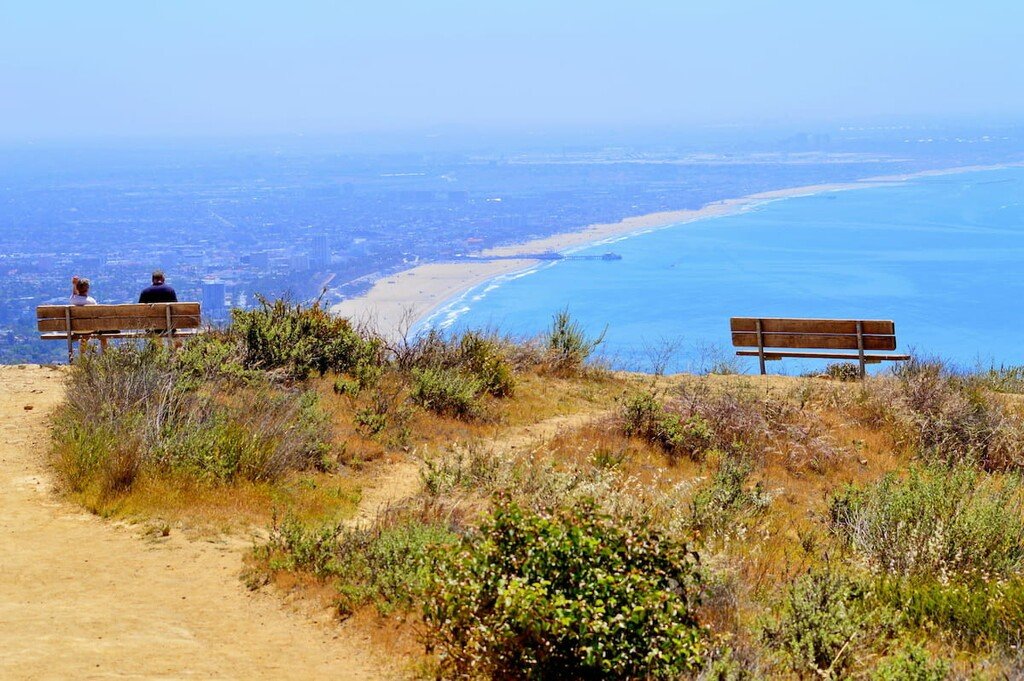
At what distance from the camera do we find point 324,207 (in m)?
124

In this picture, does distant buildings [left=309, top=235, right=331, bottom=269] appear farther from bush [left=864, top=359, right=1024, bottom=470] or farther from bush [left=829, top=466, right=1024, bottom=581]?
bush [left=829, top=466, right=1024, bottom=581]

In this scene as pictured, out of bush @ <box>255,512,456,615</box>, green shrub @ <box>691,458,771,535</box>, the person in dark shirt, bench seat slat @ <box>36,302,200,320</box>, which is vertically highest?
the person in dark shirt

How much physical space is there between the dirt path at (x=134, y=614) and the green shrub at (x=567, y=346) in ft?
24.3

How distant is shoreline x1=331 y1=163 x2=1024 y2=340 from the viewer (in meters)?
55.6

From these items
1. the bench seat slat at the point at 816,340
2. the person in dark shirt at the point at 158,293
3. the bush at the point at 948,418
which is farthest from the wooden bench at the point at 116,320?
the bush at the point at 948,418

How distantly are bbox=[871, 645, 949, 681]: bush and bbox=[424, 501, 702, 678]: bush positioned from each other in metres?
0.83

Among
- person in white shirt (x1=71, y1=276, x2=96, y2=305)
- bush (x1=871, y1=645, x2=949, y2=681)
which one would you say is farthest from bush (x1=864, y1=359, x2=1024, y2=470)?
person in white shirt (x1=71, y1=276, x2=96, y2=305)

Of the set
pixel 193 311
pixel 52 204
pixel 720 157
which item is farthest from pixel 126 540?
pixel 720 157

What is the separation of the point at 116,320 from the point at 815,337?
9.84 metres

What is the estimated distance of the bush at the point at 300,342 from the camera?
11.1m

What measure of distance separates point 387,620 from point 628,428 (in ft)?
18.0

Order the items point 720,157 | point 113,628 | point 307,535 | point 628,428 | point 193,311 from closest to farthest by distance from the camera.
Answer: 1. point 113,628
2. point 307,535
3. point 628,428
4. point 193,311
5. point 720,157

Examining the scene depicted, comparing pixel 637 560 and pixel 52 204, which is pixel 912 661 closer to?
pixel 637 560

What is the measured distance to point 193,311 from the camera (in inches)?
537
